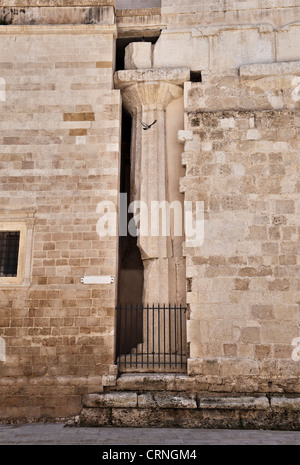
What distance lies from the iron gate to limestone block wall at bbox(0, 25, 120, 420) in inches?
16.5

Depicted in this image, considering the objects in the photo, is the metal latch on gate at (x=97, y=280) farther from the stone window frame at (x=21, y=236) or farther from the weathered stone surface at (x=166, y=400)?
the weathered stone surface at (x=166, y=400)

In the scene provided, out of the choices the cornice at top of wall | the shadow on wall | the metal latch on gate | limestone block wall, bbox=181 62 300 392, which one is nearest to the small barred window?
the metal latch on gate

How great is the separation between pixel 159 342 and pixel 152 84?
4.84 m

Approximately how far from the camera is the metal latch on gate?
25.0 feet

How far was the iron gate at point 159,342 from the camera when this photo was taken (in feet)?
24.5

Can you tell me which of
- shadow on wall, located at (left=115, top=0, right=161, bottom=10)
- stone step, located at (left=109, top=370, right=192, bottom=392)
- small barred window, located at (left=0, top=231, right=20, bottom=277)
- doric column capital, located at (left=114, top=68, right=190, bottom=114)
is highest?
shadow on wall, located at (left=115, top=0, right=161, bottom=10)

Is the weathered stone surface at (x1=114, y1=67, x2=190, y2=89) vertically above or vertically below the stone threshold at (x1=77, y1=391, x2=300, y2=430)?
above

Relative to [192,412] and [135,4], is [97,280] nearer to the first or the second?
[192,412]

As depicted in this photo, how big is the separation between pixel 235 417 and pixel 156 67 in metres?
6.52

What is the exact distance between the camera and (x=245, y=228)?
782cm

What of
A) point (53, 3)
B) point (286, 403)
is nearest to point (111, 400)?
point (286, 403)

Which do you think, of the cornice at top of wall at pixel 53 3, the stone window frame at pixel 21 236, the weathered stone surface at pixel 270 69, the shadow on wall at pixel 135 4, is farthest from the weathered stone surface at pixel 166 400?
the shadow on wall at pixel 135 4

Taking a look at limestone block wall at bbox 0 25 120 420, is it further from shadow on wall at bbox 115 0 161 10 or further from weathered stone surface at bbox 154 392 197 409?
shadow on wall at bbox 115 0 161 10
